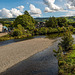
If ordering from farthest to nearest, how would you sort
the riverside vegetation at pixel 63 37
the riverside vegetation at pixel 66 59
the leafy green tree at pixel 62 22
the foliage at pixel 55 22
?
1. the leafy green tree at pixel 62 22
2. the foliage at pixel 55 22
3. the riverside vegetation at pixel 63 37
4. the riverside vegetation at pixel 66 59

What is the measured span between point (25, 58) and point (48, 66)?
751 centimetres

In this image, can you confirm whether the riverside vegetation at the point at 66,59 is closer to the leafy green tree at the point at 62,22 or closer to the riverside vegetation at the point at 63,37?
the riverside vegetation at the point at 63,37

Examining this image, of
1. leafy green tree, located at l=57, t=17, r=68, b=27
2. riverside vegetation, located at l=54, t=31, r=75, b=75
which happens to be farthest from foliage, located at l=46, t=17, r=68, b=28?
riverside vegetation, located at l=54, t=31, r=75, b=75

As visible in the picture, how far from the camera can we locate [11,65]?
20516 millimetres

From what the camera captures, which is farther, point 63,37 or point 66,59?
point 63,37

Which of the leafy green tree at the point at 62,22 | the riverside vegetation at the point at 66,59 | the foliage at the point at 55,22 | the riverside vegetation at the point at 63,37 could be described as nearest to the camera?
the riverside vegetation at the point at 66,59

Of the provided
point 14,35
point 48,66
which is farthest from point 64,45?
point 14,35

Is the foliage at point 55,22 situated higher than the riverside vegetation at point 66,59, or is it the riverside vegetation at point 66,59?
the foliage at point 55,22

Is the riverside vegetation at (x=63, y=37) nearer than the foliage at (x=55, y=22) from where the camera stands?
Yes

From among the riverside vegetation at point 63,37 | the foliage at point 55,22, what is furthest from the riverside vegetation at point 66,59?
the foliage at point 55,22

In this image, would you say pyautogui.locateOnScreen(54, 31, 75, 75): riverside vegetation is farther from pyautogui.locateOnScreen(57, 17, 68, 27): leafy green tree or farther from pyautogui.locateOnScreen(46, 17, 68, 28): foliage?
pyautogui.locateOnScreen(57, 17, 68, 27): leafy green tree

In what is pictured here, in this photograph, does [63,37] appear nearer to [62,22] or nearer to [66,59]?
[66,59]

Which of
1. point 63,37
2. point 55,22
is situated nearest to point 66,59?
point 63,37

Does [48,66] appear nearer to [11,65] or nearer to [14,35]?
[11,65]
